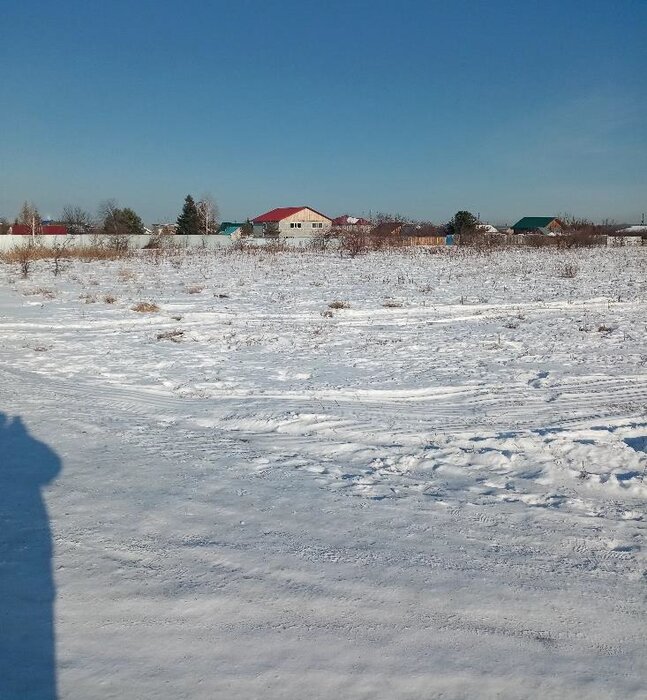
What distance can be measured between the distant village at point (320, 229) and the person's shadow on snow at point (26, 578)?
3687 cm

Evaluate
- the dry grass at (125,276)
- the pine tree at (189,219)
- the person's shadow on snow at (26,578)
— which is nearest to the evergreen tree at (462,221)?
the pine tree at (189,219)

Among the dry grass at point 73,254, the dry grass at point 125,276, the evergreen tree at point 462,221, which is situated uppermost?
the evergreen tree at point 462,221

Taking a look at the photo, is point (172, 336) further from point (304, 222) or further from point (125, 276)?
point (304, 222)

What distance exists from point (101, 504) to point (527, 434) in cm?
352

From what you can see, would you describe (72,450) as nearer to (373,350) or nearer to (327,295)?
(373,350)

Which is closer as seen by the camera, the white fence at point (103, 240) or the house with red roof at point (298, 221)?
the white fence at point (103, 240)

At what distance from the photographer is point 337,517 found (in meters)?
3.81

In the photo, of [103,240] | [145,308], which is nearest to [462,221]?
[103,240]

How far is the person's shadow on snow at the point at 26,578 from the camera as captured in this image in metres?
2.44

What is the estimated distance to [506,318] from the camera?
11859 mm

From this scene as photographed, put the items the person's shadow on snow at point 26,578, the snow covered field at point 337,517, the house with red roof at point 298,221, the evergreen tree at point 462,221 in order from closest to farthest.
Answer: the person's shadow on snow at point 26,578 < the snow covered field at point 337,517 < the evergreen tree at point 462,221 < the house with red roof at point 298,221

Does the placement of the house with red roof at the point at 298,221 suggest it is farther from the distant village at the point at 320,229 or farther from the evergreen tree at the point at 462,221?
the evergreen tree at the point at 462,221

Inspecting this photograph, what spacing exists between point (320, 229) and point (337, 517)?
74.0m

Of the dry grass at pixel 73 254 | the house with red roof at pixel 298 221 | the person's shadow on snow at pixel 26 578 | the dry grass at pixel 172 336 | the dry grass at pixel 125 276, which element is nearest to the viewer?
the person's shadow on snow at pixel 26 578
